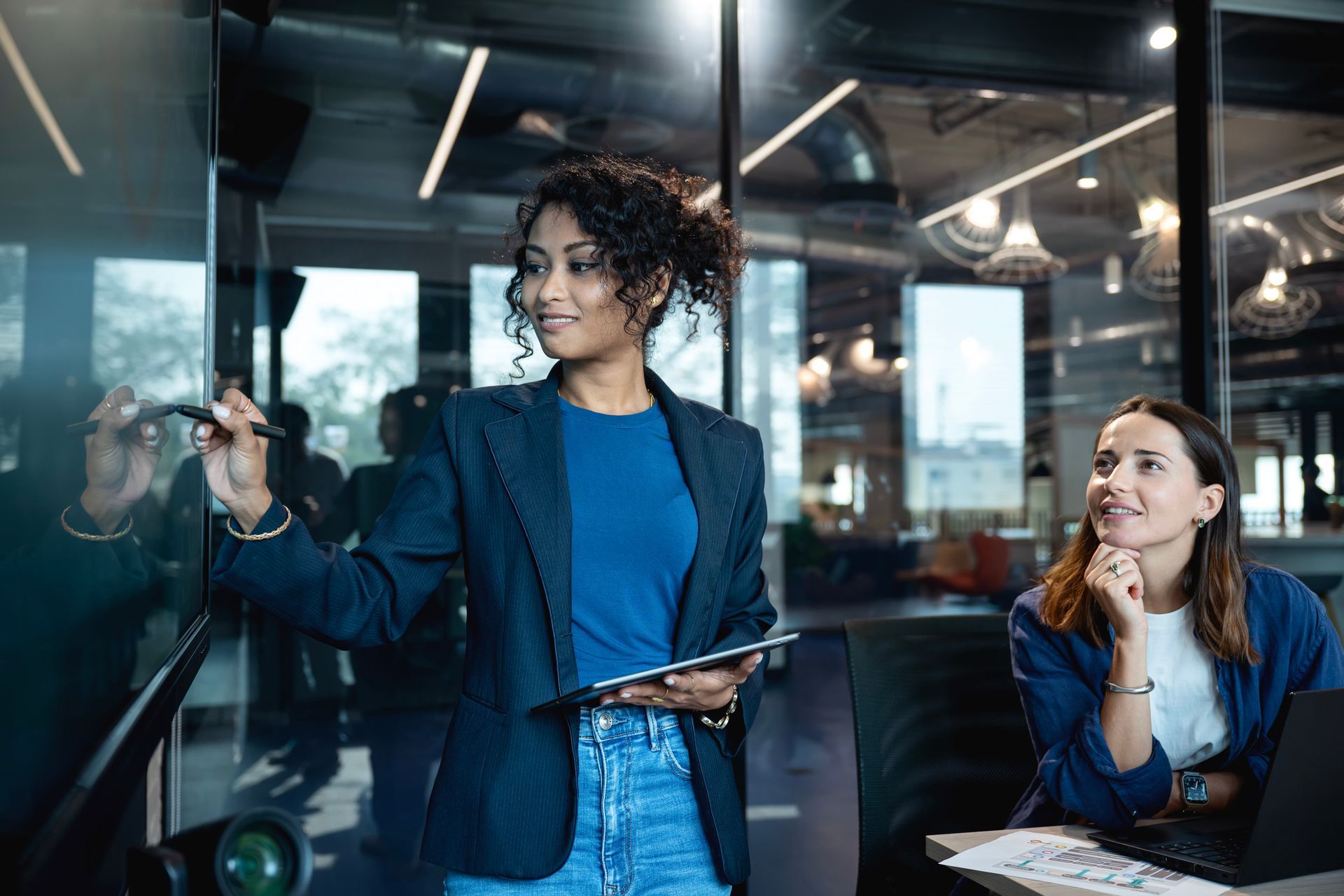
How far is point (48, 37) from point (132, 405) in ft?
1.26

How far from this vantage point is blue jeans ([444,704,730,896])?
4.61ft

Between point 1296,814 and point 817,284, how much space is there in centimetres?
385

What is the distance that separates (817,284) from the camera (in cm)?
489

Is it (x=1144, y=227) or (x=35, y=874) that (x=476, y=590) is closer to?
(x=35, y=874)

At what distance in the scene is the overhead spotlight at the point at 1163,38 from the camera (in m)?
3.61

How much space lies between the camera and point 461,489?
147cm

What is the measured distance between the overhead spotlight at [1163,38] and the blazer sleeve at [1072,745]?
8.88ft

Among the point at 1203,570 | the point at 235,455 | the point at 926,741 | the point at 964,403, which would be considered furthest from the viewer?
the point at 964,403

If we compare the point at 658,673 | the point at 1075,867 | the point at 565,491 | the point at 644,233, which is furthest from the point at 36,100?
the point at 1075,867

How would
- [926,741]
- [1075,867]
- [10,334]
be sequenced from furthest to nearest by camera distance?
[926,741] → [1075,867] → [10,334]

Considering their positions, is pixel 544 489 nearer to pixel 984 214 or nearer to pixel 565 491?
pixel 565 491

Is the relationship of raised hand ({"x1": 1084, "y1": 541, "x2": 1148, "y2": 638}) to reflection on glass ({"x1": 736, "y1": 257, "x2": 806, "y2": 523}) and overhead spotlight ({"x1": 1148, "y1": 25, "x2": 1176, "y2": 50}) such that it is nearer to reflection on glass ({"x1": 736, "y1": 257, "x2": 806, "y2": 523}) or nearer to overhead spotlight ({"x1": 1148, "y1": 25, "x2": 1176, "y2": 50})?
overhead spotlight ({"x1": 1148, "y1": 25, "x2": 1176, "y2": 50})

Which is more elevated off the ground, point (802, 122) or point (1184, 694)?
point (802, 122)

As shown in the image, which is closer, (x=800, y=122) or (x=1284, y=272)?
(x=1284, y=272)
